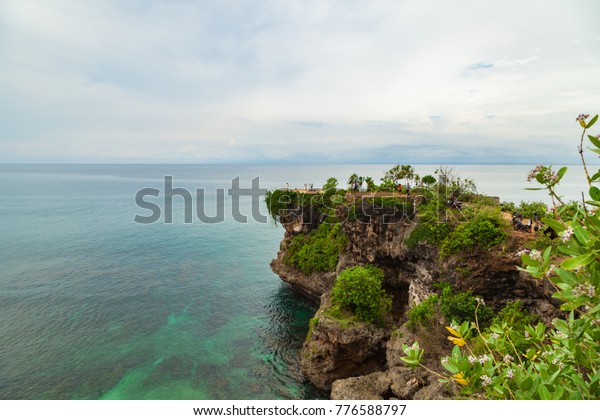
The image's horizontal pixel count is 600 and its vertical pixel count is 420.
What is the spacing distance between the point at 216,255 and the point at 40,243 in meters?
27.1

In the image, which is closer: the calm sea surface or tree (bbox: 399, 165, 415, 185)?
the calm sea surface

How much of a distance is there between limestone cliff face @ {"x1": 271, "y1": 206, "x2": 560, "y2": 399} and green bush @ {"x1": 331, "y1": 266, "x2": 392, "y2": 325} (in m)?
0.89

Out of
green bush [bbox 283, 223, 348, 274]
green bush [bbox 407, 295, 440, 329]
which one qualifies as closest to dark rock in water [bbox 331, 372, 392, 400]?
green bush [bbox 407, 295, 440, 329]

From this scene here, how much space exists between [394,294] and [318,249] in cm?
838

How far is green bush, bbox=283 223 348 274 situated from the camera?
27859mm

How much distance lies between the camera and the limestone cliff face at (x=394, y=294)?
15.4 metres

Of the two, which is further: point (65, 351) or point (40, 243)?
point (40, 243)

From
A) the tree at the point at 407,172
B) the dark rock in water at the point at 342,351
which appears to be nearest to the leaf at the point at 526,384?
the dark rock in water at the point at 342,351

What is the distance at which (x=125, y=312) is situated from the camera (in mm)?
27625

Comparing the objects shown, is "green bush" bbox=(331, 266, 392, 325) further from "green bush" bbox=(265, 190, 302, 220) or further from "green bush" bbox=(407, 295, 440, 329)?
"green bush" bbox=(265, 190, 302, 220)

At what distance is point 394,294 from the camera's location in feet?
78.0
